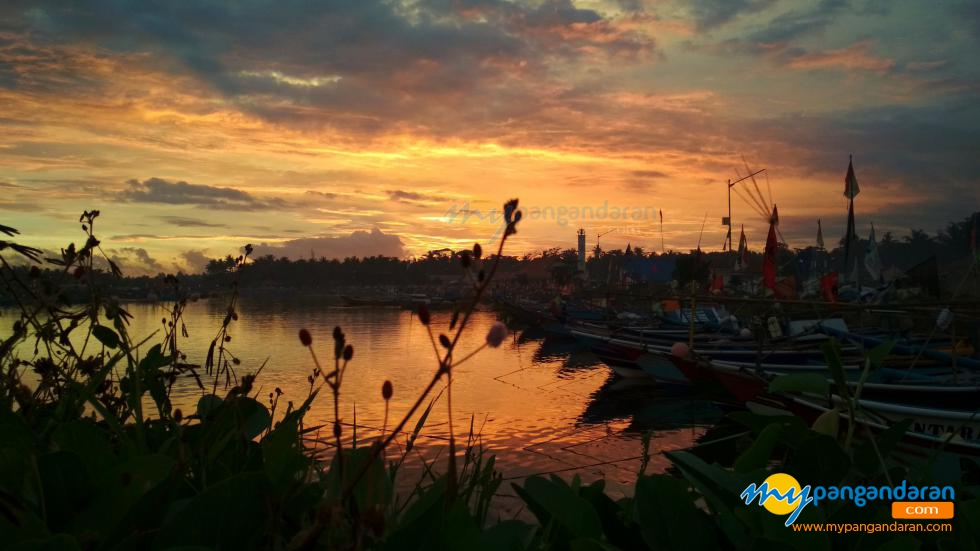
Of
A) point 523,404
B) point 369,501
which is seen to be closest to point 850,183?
point 523,404

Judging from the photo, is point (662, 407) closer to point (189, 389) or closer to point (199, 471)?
point (189, 389)

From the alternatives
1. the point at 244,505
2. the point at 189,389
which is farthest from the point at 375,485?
the point at 189,389

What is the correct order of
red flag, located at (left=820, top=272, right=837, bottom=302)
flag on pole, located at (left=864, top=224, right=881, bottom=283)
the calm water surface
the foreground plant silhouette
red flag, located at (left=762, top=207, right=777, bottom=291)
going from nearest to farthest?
the foreground plant silhouette, the calm water surface, red flag, located at (left=762, top=207, right=777, bottom=291), red flag, located at (left=820, top=272, right=837, bottom=302), flag on pole, located at (left=864, top=224, right=881, bottom=283)

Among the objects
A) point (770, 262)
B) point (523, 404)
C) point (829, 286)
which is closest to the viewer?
point (523, 404)

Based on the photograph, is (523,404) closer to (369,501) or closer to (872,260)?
(369,501)

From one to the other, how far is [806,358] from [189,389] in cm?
2036

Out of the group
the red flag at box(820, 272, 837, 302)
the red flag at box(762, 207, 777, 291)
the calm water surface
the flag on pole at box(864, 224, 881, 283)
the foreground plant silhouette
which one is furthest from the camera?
the flag on pole at box(864, 224, 881, 283)

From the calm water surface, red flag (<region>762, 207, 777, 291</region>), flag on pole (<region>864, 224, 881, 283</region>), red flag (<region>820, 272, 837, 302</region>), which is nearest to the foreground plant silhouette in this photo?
the calm water surface

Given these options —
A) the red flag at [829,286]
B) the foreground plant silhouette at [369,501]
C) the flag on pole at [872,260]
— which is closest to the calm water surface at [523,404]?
the foreground plant silhouette at [369,501]

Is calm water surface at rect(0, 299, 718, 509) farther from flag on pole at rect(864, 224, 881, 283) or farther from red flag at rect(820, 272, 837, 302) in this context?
flag on pole at rect(864, 224, 881, 283)

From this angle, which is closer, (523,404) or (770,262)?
(523,404)

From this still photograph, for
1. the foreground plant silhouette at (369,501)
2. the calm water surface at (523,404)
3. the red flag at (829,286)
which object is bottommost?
the calm water surface at (523,404)

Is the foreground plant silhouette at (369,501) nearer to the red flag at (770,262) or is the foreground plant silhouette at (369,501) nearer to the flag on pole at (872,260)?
the red flag at (770,262)

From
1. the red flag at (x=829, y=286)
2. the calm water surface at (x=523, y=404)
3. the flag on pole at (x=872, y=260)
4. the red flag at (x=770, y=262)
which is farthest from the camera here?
the flag on pole at (x=872, y=260)
